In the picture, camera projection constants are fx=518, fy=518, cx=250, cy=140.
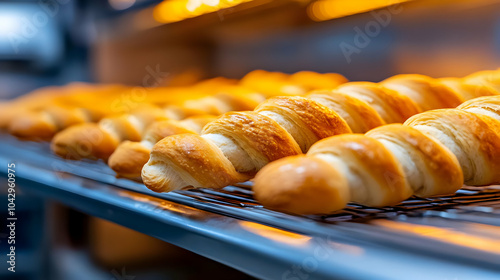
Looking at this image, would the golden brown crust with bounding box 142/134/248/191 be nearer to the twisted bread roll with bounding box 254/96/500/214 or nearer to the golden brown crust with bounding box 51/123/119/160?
the twisted bread roll with bounding box 254/96/500/214

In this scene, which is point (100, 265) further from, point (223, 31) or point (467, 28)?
point (223, 31)

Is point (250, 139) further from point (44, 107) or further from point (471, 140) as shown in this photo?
point (44, 107)

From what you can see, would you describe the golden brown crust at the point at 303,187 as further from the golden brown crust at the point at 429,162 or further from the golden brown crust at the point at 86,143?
the golden brown crust at the point at 86,143

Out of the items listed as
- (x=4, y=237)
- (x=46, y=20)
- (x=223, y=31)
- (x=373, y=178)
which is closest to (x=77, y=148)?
(x=4, y=237)

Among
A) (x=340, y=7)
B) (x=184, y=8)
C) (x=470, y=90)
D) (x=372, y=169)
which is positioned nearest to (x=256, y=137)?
(x=372, y=169)

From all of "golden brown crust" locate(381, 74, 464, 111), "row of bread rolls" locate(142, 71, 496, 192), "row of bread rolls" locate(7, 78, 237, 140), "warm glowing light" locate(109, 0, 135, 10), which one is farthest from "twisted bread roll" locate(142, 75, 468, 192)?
"warm glowing light" locate(109, 0, 135, 10)

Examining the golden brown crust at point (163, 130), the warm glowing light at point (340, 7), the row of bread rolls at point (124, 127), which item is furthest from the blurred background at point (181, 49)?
the golden brown crust at point (163, 130)
